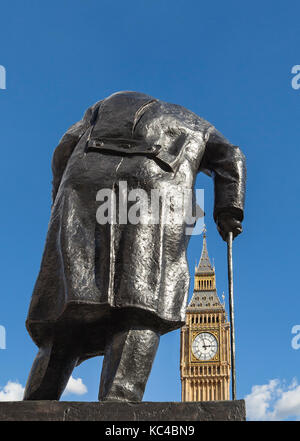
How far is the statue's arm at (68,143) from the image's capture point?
368 cm

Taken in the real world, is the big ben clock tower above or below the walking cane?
above

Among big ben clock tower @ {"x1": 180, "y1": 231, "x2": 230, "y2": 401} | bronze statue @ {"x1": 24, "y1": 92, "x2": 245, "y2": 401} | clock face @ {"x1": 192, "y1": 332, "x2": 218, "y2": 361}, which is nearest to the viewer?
bronze statue @ {"x1": 24, "y1": 92, "x2": 245, "y2": 401}

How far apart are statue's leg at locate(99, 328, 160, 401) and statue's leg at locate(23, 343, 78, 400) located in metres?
0.30

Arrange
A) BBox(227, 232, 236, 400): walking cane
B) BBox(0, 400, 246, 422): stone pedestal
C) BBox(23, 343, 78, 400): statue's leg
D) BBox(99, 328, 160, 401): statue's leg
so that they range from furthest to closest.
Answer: BBox(227, 232, 236, 400): walking cane < BBox(23, 343, 78, 400): statue's leg < BBox(99, 328, 160, 401): statue's leg < BBox(0, 400, 246, 422): stone pedestal

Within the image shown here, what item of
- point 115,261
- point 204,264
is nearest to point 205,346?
point 204,264

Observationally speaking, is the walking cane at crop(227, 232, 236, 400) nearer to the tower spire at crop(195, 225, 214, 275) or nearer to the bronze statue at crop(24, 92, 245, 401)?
the bronze statue at crop(24, 92, 245, 401)

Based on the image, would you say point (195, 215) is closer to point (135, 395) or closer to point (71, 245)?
point (71, 245)

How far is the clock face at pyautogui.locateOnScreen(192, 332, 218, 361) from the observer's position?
70812 millimetres

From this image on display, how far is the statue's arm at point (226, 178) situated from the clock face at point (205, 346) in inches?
2712

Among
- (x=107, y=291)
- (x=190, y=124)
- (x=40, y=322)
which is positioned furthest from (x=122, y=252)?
(x=190, y=124)

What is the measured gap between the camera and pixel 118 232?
3096 millimetres

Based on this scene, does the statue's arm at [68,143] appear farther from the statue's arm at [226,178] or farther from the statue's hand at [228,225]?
the statue's hand at [228,225]

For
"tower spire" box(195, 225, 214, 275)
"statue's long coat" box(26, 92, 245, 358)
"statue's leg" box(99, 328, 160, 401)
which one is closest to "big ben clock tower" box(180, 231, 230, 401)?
"tower spire" box(195, 225, 214, 275)
